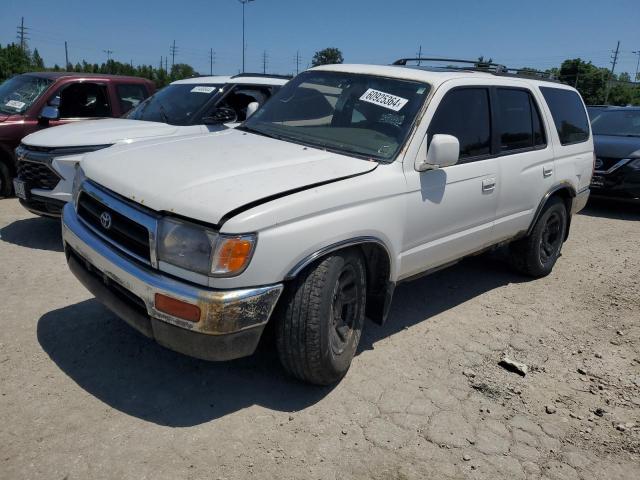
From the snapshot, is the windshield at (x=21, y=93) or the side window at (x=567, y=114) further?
the windshield at (x=21, y=93)

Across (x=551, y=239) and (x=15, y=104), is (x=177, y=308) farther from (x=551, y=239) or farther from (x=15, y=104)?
(x=15, y=104)

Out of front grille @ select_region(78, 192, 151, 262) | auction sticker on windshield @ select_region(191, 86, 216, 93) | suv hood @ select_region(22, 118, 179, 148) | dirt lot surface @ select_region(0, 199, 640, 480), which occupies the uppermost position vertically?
auction sticker on windshield @ select_region(191, 86, 216, 93)

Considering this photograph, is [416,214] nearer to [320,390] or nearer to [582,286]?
[320,390]

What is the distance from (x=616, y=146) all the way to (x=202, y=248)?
8422 millimetres

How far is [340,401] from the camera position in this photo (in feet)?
10.6

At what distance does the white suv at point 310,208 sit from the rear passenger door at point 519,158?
19 mm

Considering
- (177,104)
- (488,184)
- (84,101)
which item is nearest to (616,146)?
(488,184)

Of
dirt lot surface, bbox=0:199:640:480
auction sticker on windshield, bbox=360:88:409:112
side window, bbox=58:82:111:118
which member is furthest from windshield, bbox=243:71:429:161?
side window, bbox=58:82:111:118

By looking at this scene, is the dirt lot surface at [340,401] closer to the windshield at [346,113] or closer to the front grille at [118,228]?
the front grille at [118,228]

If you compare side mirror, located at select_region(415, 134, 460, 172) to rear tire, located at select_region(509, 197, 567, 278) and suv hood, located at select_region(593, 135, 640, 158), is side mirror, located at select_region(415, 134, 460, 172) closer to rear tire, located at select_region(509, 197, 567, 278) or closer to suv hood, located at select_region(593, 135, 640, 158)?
rear tire, located at select_region(509, 197, 567, 278)

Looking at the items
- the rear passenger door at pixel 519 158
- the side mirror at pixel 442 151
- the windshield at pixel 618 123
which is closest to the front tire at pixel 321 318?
the side mirror at pixel 442 151

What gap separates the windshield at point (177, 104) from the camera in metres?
6.49

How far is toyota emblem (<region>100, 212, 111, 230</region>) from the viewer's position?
310cm

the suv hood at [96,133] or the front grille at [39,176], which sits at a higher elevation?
the suv hood at [96,133]
